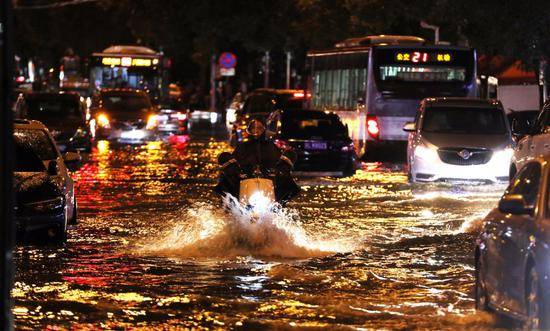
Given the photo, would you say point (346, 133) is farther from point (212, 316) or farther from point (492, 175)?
point (212, 316)

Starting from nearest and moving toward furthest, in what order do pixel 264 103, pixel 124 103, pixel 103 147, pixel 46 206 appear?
1. pixel 46 206
2. pixel 264 103
3. pixel 103 147
4. pixel 124 103

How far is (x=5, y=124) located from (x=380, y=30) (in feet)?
141

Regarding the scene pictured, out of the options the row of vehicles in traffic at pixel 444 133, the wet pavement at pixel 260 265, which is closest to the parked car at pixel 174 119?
the row of vehicles in traffic at pixel 444 133

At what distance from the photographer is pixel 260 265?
14.8 meters

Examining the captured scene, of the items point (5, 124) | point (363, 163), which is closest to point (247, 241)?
point (5, 124)

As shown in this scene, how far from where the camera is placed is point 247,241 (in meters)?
16.0

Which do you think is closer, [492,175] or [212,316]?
[212,316]

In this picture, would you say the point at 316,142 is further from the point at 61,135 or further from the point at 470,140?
the point at 61,135

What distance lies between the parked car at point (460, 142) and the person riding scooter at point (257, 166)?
10.2 meters

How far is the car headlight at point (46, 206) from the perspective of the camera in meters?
16.0

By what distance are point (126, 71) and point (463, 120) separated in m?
28.2

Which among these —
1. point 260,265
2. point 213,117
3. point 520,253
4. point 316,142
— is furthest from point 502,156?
point 213,117

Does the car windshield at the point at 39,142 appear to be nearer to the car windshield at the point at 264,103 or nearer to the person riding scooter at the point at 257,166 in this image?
the person riding scooter at the point at 257,166

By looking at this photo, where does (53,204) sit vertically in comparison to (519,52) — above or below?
below
